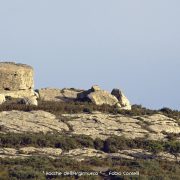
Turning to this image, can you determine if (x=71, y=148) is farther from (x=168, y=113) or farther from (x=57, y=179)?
(x=168, y=113)

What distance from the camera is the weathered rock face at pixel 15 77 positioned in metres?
50.5

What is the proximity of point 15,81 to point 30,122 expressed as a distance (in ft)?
34.8

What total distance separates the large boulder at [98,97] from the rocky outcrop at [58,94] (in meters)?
1.06

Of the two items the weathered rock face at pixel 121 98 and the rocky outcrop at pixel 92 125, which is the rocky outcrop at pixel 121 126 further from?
the weathered rock face at pixel 121 98

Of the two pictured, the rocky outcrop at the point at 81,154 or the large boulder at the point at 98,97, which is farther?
the large boulder at the point at 98,97

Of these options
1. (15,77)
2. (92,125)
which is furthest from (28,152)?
(15,77)

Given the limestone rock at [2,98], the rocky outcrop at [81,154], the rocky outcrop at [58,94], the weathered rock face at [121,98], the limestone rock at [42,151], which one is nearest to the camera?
the rocky outcrop at [81,154]

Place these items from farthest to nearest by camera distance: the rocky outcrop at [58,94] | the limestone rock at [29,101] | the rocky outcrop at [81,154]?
the rocky outcrop at [58,94], the limestone rock at [29,101], the rocky outcrop at [81,154]

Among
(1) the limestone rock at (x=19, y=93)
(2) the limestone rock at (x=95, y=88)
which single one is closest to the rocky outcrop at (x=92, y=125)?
(2) the limestone rock at (x=95, y=88)

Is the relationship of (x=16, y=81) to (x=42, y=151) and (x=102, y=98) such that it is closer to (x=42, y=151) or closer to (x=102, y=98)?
(x=102, y=98)

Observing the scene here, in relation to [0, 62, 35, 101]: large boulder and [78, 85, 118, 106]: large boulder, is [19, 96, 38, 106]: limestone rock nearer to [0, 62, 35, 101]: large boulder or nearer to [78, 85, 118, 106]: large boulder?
[0, 62, 35, 101]: large boulder

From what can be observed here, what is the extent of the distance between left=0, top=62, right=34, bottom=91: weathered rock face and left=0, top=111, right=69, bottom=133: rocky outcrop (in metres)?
8.16

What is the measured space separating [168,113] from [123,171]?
16.7 metres

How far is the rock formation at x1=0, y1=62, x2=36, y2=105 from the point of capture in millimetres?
50438
